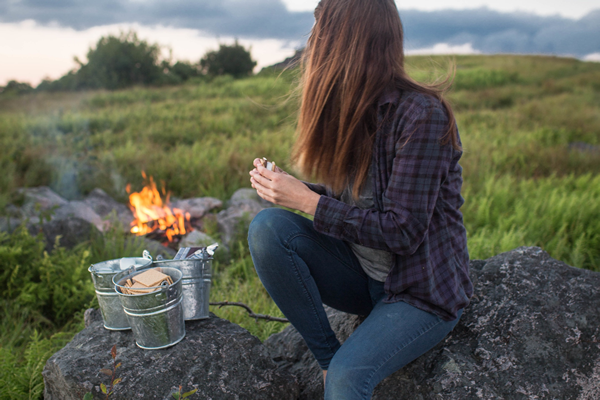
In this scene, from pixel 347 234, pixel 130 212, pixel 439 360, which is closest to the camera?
pixel 347 234

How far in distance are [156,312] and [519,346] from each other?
1527 mm

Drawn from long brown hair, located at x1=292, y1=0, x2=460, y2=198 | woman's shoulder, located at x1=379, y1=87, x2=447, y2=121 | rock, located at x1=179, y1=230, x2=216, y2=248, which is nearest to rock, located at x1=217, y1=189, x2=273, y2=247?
rock, located at x1=179, y1=230, x2=216, y2=248

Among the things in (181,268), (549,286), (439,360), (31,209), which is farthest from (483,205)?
(31,209)

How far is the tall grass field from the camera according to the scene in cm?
310

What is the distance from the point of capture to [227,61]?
87.9ft

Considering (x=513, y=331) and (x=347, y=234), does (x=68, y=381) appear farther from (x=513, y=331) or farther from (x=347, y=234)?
(x=513, y=331)

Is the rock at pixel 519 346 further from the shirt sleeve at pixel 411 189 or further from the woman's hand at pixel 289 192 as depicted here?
the woman's hand at pixel 289 192

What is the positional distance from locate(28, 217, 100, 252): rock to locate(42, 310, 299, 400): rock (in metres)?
2.33

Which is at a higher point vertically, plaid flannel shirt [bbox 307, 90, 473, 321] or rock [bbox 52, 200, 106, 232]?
plaid flannel shirt [bbox 307, 90, 473, 321]

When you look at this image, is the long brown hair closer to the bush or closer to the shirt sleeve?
the shirt sleeve

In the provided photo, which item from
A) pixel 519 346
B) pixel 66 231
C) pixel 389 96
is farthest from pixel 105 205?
pixel 519 346

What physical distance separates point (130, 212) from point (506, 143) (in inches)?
281

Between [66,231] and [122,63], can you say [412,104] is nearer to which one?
[66,231]

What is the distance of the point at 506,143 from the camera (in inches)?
330
